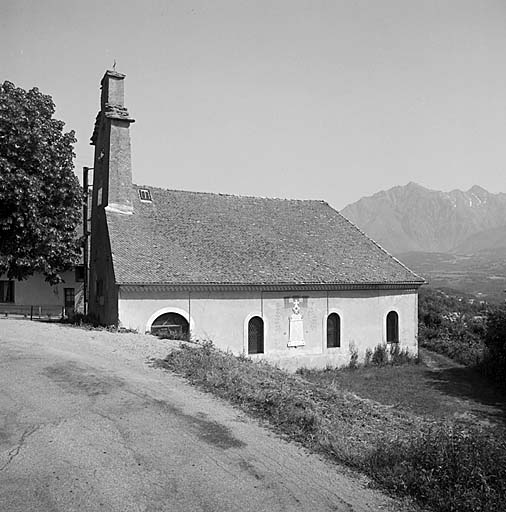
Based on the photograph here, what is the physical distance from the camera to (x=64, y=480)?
7285 mm

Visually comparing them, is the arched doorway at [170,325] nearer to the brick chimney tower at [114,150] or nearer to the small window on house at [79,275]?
the brick chimney tower at [114,150]

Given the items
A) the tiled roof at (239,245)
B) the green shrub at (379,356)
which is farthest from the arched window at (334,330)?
the green shrub at (379,356)

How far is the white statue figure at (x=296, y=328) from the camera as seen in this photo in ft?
86.6

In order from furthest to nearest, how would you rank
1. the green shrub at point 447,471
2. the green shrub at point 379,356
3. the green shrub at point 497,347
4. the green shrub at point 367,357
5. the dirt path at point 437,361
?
the dirt path at point 437,361
the green shrub at point 379,356
the green shrub at point 367,357
the green shrub at point 497,347
the green shrub at point 447,471

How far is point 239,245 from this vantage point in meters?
27.3

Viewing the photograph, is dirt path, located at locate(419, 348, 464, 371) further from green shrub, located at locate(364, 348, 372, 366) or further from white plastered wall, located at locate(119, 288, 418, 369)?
green shrub, located at locate(364, 348, 372, 366)

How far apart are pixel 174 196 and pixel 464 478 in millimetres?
23469

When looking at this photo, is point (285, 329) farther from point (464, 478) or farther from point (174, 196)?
point (464, 478)

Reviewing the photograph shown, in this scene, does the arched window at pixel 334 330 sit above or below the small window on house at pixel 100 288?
below

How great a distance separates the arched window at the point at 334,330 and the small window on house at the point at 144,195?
1022cm

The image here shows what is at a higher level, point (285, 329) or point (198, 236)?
point (198, 236)

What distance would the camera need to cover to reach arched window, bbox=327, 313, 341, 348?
27.7 metres

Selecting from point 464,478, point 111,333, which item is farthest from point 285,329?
point 464,478

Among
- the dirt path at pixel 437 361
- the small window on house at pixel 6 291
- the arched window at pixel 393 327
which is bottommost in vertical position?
the dirt path at pixel 437 361
